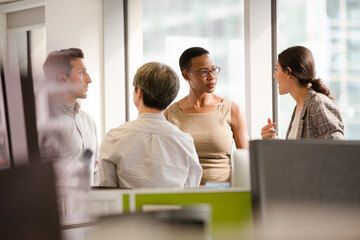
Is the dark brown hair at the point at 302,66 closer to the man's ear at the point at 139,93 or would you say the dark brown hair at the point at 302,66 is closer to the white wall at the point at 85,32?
the man's ear at the point at 139,93

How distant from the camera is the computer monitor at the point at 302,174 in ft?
3.21

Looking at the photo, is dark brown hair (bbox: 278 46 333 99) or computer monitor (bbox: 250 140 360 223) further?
dark brown hair (bbox: 278 46 333 99)

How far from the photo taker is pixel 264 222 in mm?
958

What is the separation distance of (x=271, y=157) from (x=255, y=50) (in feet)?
11.7

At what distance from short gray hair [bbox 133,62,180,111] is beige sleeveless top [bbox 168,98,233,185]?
28.7 inches

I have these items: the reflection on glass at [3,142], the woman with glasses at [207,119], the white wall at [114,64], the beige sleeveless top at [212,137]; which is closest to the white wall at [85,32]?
the white wall at [114,64]

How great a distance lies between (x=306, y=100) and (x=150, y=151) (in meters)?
0.95

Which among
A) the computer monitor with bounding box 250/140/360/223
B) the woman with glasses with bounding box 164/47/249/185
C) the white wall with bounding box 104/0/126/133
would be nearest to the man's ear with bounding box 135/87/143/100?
the woman with glasses with bounding box 164/47/249/185

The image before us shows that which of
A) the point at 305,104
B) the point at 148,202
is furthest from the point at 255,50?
the point at 148,202

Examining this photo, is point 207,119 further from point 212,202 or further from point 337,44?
point 337,44

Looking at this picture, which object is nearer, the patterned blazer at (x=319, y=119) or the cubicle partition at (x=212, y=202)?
the cubicle partition at (x=212, y=202)

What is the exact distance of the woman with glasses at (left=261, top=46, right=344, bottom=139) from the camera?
7.46 ft

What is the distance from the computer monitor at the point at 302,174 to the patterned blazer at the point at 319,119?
1.23 meters

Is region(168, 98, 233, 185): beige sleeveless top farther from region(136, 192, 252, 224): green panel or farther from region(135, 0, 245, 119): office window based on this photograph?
region(135, 0, 245, 119): office window
